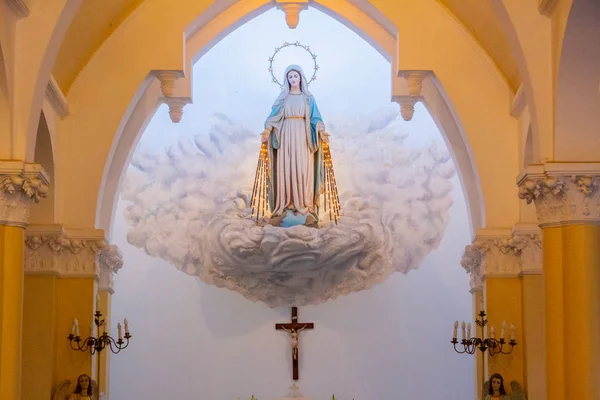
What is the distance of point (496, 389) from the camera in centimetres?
1223

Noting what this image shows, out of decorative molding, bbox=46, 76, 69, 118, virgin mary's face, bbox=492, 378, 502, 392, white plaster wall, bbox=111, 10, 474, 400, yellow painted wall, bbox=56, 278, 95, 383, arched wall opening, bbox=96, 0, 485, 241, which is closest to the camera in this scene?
decorative molding, bbox=46, 76, 69, 118

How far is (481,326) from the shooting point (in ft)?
41.3

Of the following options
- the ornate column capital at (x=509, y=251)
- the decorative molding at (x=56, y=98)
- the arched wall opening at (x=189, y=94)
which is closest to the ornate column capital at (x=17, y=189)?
the decorative molding at (x=56, y=98)

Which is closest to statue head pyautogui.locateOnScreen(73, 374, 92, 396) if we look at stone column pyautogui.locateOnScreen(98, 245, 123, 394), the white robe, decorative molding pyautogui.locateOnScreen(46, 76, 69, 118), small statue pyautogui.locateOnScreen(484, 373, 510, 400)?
stone column pyautogui.locateOnScreen(98, 245, 123, 394)

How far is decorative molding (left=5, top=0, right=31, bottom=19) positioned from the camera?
927cm

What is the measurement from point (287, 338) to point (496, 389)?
605cm

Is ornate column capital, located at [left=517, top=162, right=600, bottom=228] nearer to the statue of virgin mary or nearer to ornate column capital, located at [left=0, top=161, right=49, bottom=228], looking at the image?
ornate column capital, located at [left=0, top=161, right=49, bottom=228]

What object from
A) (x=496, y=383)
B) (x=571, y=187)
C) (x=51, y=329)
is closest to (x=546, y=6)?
(x=571, y=187)

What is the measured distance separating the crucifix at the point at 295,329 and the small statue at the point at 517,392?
576 centimetres

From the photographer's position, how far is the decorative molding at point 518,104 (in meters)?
12.1

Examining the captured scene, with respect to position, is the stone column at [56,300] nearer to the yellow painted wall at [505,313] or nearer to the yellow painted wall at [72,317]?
the yellow painted wall at [72,317]

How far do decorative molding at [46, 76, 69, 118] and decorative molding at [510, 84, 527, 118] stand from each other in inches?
185

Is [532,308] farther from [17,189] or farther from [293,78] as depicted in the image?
[17,189]

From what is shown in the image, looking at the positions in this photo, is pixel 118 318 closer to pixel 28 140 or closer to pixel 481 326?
pixel 481 326
